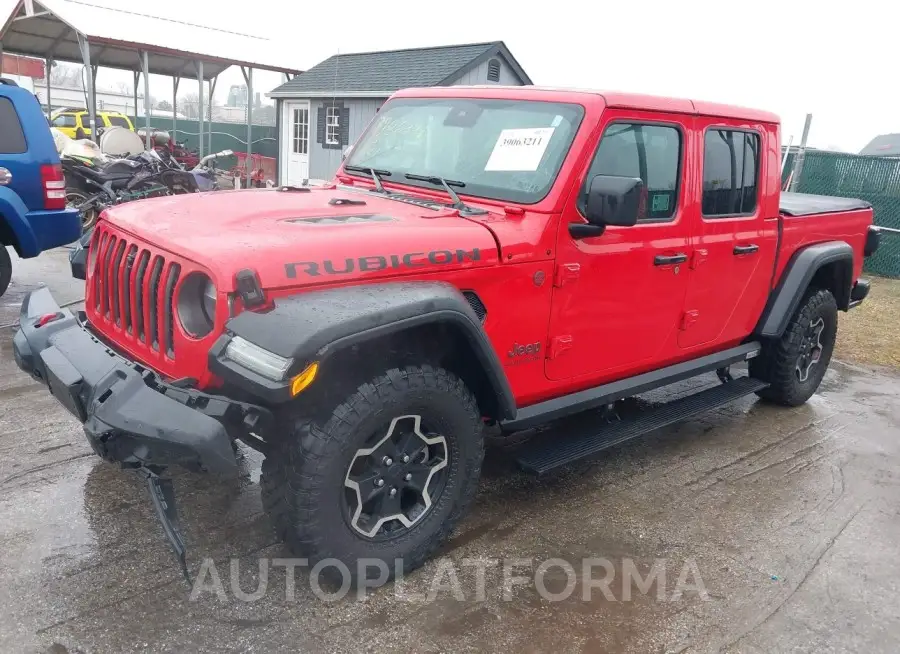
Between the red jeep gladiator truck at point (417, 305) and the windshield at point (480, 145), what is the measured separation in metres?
0.01

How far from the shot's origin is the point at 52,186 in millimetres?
6363

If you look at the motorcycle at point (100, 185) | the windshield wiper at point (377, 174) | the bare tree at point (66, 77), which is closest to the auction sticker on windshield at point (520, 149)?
the windshield wiper at point (377, 174)

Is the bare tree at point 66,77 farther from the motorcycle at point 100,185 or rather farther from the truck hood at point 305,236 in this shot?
the truck hood at point 305,236

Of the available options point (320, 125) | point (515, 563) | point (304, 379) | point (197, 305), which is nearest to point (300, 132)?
point (320, 125)

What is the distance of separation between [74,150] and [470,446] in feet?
40.3

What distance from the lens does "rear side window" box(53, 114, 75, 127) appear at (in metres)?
19.2

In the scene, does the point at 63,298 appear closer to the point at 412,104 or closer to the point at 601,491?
the point at 412,104

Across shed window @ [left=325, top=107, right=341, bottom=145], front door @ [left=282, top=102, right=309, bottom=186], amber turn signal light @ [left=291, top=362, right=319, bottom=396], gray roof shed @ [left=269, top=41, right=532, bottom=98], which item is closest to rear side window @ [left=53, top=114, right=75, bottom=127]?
gray roof shed @ [left=269, top=41, right=532, bottom=98]

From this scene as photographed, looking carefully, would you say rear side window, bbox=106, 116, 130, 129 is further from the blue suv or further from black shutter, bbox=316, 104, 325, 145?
the blue suv

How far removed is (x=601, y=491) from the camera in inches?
149

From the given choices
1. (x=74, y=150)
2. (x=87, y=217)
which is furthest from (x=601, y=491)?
(x=74, y=150)

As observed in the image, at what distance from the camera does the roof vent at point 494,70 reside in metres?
15.1

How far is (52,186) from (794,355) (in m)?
6.40

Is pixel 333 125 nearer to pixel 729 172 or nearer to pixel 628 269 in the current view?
pixel 729 172
